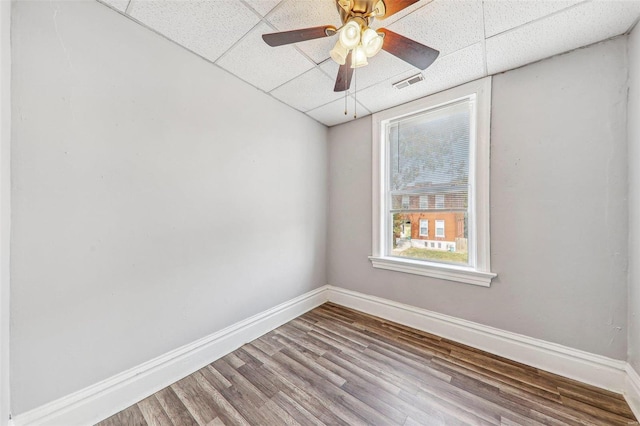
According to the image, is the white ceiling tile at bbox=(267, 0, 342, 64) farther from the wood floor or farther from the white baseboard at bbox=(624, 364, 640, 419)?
the white baseboard at bbox=(624, 364, 640, 419)

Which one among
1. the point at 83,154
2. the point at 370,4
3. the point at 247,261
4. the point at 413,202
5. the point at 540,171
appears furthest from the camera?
the point at 413,202

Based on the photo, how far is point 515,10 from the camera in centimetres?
140

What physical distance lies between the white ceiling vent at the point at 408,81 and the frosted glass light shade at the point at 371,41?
97 centimetres

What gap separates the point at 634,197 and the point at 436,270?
1.39 m

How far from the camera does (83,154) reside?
53.0 inches

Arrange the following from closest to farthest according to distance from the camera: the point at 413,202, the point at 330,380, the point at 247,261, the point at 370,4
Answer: the point at 370,4, the point at 330,380, the point at 247,261, the point at 413,202

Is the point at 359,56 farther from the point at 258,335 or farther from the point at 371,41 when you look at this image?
the point at 258,335

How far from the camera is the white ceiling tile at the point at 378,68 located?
1.86m

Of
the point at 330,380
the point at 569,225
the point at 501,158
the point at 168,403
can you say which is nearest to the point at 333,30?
the point at 501,158

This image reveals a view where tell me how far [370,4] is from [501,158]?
5.56 ft

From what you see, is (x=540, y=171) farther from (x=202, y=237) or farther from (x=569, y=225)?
(x=202, y=237)

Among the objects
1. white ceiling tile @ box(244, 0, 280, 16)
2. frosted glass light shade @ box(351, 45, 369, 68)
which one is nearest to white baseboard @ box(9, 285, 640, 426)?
frosted glass light shade @ box(351, 45, 369, 68)

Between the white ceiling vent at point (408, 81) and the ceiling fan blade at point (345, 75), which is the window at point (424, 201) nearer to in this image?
the white ceiling vent at point (408, 81)

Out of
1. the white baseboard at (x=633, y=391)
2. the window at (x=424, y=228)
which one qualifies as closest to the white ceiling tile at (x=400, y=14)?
the window at (x=424, y=228)
